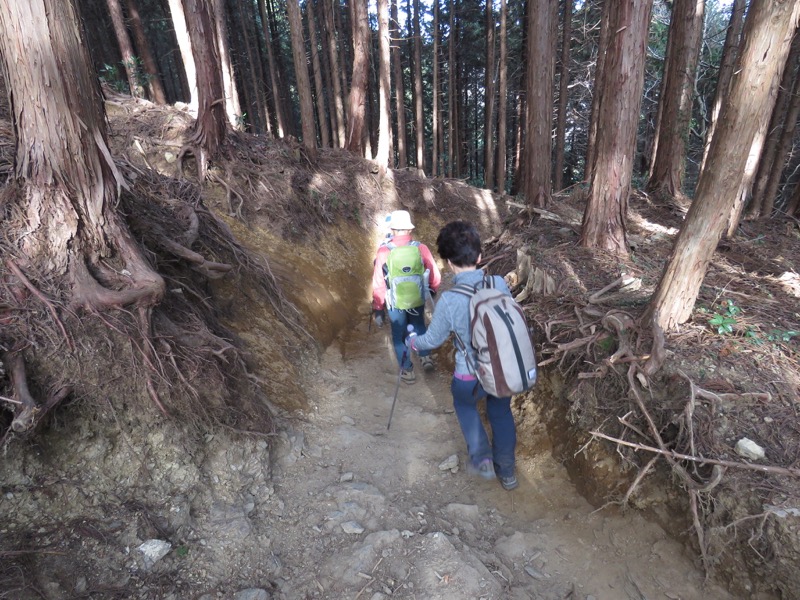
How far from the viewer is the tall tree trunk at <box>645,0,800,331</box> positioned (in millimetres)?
2582

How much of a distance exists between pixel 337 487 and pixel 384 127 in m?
10.3

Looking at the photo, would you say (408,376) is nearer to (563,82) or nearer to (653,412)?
(653,412)

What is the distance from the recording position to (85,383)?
263 cm

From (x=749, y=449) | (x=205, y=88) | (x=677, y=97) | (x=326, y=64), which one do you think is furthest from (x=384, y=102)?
(x=326, y=64)

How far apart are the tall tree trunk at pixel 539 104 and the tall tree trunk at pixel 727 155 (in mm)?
5536

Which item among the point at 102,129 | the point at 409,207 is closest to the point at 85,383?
the point at 102,129

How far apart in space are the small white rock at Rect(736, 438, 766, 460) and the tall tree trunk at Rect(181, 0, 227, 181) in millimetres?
7871

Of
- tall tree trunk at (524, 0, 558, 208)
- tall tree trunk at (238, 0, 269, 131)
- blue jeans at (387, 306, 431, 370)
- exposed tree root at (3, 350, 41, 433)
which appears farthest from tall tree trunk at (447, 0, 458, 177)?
exposed tree root at (3, 350, 41, 433)

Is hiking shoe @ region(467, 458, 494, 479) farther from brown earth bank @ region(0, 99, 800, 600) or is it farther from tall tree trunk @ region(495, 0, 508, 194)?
tall tree trunk @ region(495, 0, 508, 194)

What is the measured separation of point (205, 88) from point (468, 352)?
6897 millimetres

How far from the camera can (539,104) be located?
842cm

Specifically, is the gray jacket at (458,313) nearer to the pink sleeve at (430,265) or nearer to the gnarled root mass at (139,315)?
the pink sleeve at (430,265)

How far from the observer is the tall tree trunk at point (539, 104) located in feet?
Result: 26.9

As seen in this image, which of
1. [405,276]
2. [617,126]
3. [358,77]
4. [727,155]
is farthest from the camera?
[358,77]
